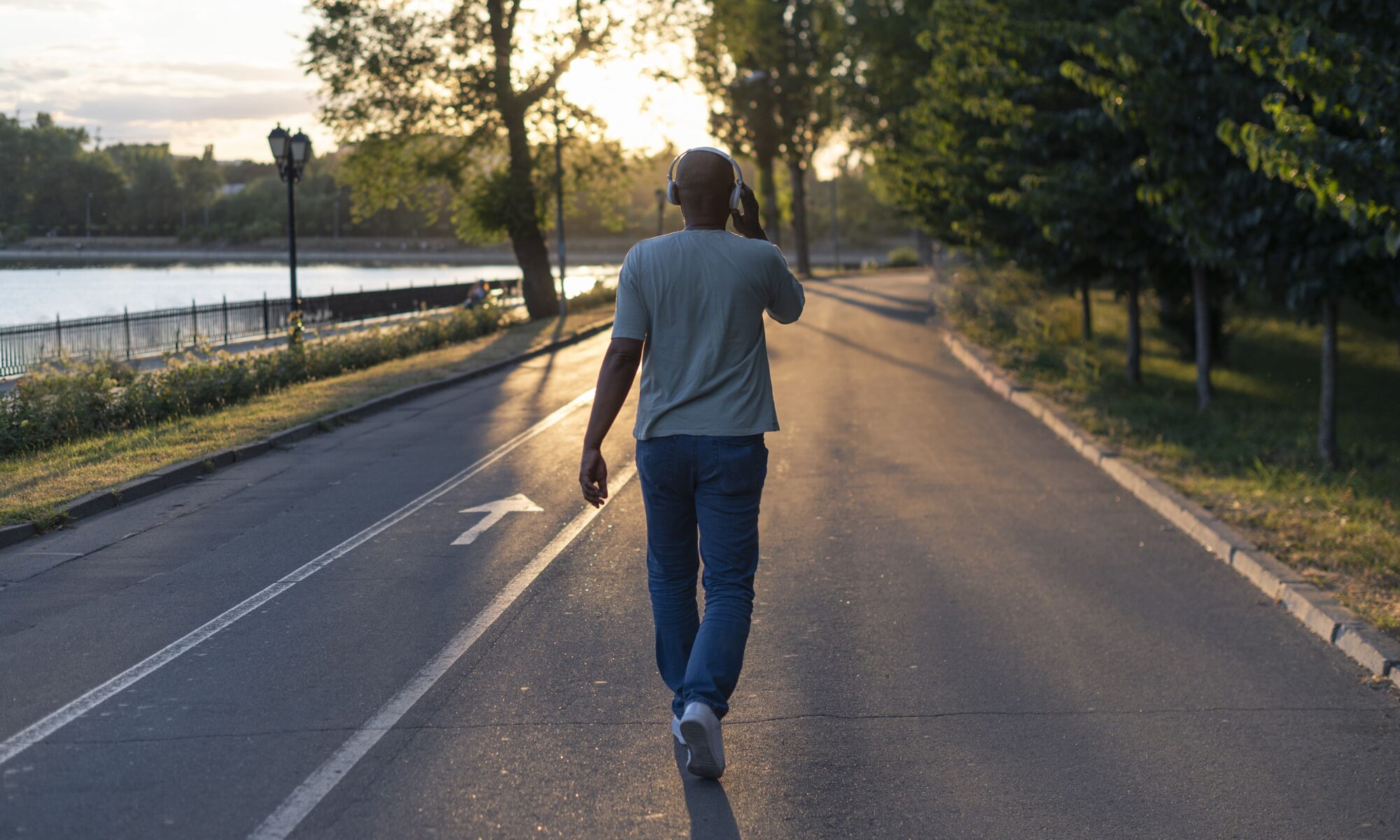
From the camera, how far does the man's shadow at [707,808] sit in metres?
3.90

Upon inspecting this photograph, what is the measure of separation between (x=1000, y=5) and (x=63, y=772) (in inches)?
596

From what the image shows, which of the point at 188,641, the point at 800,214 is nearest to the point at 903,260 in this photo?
the point at 800,214

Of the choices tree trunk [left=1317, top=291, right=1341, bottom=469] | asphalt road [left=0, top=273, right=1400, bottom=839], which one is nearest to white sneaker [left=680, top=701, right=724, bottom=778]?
asphalt road [left=0, top=273, right=1400, bottom=839]

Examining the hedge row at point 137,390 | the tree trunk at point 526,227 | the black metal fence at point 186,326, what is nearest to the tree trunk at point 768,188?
the black metal fence at point 186,326

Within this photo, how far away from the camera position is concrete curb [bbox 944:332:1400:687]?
590cm

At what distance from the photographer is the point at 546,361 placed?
23969mm

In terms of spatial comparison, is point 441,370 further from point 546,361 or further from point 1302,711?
point 1302,711

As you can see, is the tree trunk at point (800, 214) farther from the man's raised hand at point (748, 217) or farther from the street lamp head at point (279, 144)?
the man's raised hand at point (748, 217)

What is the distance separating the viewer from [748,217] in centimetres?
441

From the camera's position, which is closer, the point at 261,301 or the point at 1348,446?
the point at 1348,446

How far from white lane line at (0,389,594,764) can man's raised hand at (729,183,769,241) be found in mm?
3096

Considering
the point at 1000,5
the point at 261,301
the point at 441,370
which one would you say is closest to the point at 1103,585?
the point at 1000,5

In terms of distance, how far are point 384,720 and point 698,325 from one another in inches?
77.6

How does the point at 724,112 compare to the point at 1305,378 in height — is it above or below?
above
